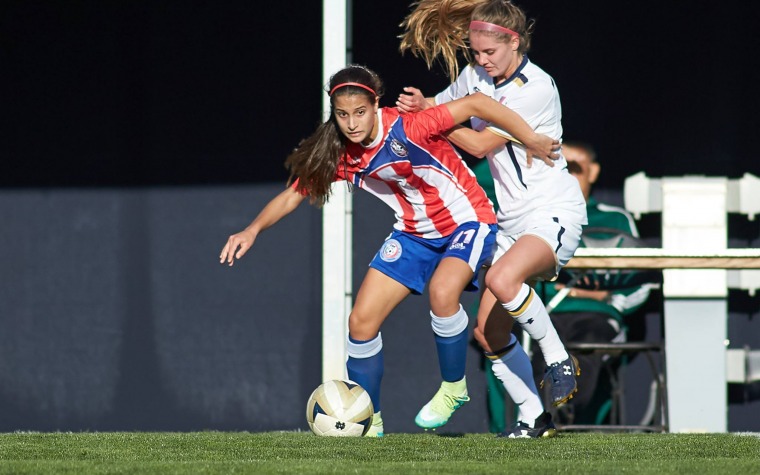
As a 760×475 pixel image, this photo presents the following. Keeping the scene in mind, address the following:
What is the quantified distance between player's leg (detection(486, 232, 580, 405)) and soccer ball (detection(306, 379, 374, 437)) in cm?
76

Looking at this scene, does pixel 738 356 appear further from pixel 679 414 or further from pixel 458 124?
pixel 458 124

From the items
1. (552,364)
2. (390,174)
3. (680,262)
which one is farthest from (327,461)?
(680,262)

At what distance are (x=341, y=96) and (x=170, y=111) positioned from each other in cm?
286

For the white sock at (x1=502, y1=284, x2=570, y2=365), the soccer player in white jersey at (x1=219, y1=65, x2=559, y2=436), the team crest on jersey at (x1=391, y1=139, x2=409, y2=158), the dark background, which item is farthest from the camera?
the dark background

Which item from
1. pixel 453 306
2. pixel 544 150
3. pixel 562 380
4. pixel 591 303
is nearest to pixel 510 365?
pixel 453 306

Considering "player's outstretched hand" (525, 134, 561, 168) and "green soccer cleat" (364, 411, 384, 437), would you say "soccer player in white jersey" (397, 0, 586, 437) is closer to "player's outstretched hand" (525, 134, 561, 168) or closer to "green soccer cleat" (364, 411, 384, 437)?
"player's outstretched hand" (525, 134, 561, 168)

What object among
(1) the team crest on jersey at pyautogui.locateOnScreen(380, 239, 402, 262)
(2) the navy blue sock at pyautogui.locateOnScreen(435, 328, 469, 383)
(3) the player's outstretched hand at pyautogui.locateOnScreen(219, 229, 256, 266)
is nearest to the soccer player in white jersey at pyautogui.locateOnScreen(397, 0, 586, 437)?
(2) the navy blue sock at pyautogui.locateOnScreen(435, 328, 469, 383)

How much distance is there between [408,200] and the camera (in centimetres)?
575

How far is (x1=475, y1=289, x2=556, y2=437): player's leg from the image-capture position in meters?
5.60

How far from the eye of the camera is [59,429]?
793 centimetres

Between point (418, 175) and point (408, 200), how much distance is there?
0.43 ft

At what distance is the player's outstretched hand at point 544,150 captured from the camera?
5.36 metres

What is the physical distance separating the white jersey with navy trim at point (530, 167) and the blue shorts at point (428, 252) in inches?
6.3

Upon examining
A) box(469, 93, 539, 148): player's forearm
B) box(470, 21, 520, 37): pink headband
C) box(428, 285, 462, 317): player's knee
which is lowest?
box(428, 285, 462, 317): player's knee
